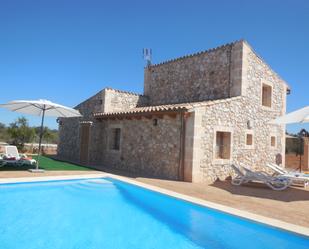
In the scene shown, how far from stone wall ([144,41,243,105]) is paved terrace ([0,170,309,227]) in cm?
520

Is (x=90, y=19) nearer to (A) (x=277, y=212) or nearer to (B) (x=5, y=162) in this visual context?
(B) (x=5, y=162)

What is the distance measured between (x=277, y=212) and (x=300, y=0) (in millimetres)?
8320

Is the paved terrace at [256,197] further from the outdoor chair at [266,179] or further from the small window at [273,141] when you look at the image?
the small window at [273,141]

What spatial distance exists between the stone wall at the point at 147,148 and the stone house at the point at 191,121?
4cm

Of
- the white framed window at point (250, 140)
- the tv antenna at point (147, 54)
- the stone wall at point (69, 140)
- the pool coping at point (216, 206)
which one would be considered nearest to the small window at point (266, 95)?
the white framed window at point (250, 140)

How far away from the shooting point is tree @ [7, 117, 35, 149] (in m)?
21.2

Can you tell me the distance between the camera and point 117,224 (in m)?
6.50

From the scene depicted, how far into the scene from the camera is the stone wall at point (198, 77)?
537 inches

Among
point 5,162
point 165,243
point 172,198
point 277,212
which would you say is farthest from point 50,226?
point 5,162

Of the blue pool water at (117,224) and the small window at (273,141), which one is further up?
the small window at (273,141)

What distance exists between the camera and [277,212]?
6.99 m

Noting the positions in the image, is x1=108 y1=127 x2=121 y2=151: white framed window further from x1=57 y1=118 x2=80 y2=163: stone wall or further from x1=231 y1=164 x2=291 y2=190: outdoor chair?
x1=231 y1=164 x2=291 y2=190: outdoor chair

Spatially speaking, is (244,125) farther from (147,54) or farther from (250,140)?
(147,54)

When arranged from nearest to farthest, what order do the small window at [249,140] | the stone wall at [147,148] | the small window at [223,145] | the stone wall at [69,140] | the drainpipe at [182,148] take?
the drainpipe at [182,148]
the stone wall at [147,148]
the small window at [223,145]
the small window at [249,140]
the stone wall at [69,140]
